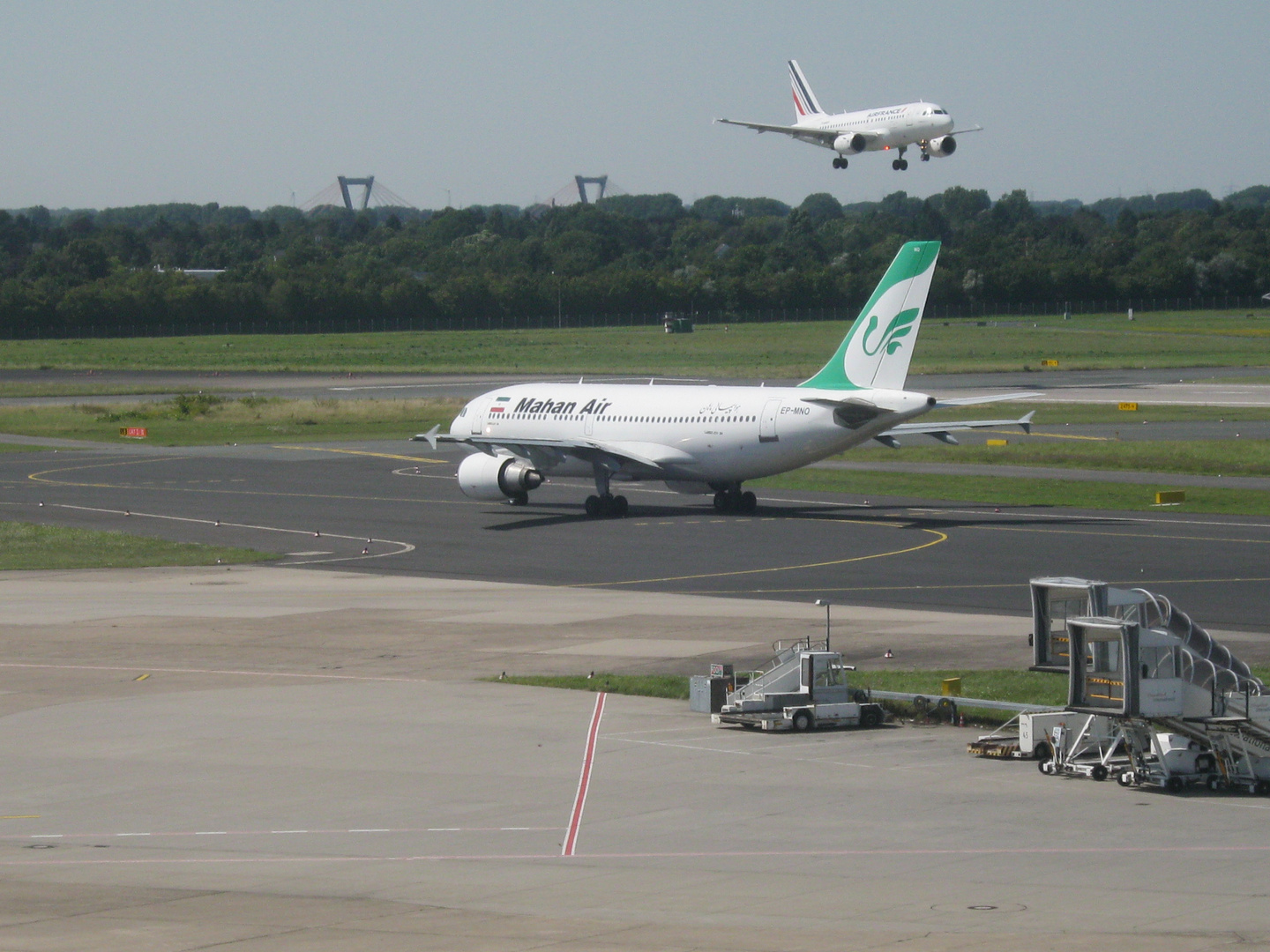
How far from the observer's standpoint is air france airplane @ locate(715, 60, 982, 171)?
114 metres

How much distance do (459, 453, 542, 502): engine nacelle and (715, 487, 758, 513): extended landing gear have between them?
7652 millimetres

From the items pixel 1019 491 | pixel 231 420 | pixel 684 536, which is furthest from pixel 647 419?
pixel 231 420

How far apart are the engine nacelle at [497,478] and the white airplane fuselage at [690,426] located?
782mm

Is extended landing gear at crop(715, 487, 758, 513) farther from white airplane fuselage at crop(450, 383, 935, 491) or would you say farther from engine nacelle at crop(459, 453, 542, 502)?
engine nacelle at crop(459, 453, 542, 502)

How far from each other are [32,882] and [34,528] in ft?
154

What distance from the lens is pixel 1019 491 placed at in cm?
7500

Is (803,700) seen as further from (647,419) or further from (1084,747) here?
(647,419)

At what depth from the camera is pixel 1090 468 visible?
83875 millimetres

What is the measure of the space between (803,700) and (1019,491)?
43374 mm

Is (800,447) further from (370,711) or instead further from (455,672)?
(370,711)

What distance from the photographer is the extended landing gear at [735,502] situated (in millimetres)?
70500

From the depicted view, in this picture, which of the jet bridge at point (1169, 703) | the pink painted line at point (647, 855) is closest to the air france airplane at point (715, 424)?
the jet bridge at point (1169, 703)

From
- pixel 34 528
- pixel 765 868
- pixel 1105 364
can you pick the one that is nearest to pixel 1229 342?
pixel 1105 364

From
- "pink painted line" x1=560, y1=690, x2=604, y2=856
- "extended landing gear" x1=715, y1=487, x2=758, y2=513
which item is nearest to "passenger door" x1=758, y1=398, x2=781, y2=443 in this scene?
"extended landing gear" x1=715, y1=487, x2=758, y2=513
